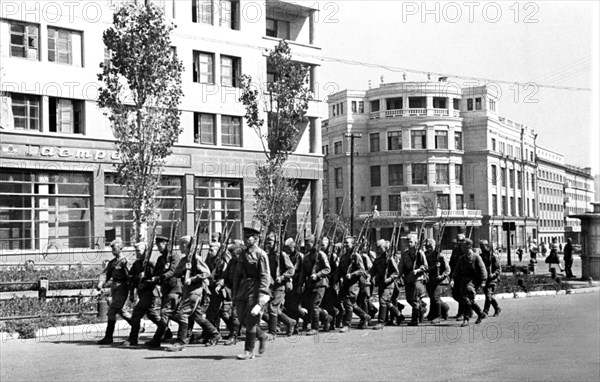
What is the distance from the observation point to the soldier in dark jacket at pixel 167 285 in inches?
484

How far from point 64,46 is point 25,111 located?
3.49 m

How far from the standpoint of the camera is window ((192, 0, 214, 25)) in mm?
37469

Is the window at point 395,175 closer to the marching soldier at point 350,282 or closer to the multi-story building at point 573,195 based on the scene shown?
the multi-story building at point 573,195

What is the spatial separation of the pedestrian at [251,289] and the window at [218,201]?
25.6 metres

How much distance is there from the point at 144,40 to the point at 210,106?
10.4 metres

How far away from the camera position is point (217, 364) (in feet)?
35.0

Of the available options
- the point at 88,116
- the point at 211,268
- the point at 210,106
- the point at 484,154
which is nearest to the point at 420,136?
the point at 484,154

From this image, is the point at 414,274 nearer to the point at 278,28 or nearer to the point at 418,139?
the point at 278,28

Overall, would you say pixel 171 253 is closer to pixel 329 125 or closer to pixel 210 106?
pixel 210 106

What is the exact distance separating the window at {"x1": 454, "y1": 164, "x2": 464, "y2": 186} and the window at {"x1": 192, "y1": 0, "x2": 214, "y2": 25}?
47.6 m

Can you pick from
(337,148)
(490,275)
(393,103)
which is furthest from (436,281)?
(337,148)

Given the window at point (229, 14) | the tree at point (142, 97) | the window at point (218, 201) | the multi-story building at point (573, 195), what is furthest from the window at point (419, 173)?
the tree at point (142, 97)

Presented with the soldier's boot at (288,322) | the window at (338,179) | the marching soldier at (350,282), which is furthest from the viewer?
the window at (338,179)

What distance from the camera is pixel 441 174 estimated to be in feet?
261
